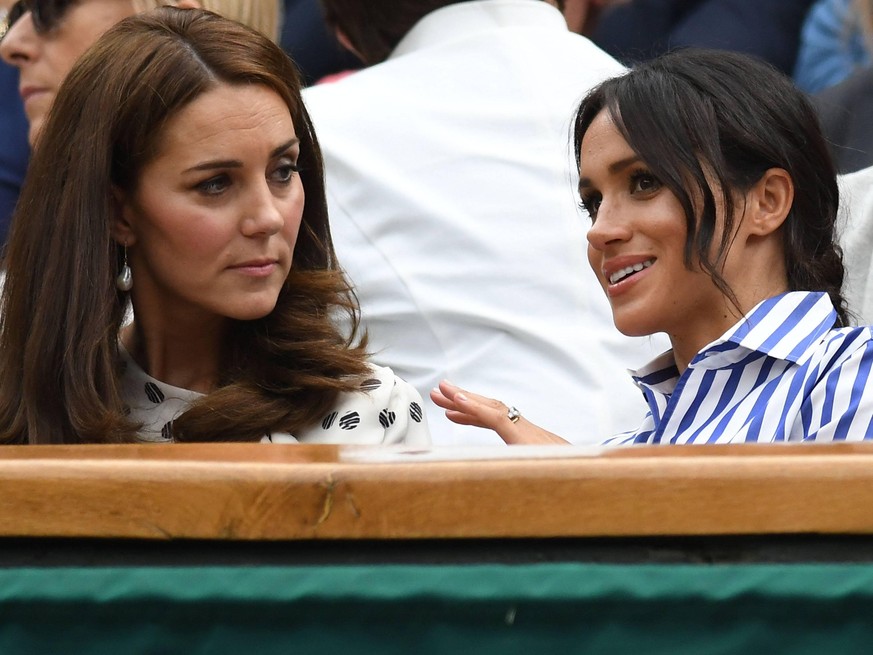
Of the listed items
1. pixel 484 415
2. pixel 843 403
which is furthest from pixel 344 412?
pixel 843 403

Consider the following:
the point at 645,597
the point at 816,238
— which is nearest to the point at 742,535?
the point at 645,597

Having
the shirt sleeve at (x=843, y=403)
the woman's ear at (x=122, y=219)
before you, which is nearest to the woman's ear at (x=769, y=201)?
the shirt sleeve at (x=843, y=403)

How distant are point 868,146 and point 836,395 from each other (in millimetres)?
995

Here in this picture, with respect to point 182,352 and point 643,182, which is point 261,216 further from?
Answer: point 643,182

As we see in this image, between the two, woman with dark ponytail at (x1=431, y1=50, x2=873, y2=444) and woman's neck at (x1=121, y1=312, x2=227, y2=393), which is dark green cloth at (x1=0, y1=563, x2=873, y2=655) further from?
woman's neck at (x1=121, y1=312, x2=227, y2=393)

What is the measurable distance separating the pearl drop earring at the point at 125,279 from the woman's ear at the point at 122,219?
15 millimetres

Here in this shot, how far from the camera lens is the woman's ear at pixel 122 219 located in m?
1.82

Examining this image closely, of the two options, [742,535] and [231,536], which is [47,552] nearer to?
[231,536]

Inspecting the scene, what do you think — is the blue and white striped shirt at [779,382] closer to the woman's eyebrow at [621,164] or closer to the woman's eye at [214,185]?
the woman's eyebrow at [621,164]

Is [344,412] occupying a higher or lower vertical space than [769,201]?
lower

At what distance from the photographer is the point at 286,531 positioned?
2.97 feet

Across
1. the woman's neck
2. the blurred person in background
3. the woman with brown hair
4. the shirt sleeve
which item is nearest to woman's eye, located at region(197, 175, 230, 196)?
the woman with brown hair

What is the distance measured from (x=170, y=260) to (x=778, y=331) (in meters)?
0.78

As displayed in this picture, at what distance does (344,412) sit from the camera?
1.80m
